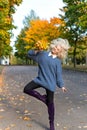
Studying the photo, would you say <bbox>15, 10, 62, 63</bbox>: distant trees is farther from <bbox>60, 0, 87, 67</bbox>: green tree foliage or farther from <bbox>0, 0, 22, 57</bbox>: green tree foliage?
<bbox>0, 0, 22, 57</bbox>: green tree foliage

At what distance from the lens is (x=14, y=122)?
10.0m

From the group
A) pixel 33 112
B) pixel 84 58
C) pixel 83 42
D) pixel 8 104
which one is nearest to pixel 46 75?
pixel 33 112

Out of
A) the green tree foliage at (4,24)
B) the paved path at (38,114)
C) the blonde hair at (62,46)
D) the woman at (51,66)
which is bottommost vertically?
the paved path at (38,114)

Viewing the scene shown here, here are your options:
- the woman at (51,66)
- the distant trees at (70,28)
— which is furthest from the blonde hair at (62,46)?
the distant trees at (70,28)

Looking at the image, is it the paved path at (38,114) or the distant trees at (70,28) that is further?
the distant trees at (70,28)

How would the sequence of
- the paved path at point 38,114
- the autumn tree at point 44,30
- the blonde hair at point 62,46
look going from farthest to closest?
the autumn tree at point 44,30, the paved path at point 38,114, the blonde hair at point 62,46

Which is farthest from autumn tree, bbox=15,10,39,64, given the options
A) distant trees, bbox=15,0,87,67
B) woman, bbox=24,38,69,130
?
woman, bbox=24,38,69,130

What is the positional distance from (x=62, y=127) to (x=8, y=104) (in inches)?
180

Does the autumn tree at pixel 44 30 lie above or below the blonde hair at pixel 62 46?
above

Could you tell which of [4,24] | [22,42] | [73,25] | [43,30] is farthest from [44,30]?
[4,24]

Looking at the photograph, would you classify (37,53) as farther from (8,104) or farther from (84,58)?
(84,58)

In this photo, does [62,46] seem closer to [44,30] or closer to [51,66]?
[51,66]

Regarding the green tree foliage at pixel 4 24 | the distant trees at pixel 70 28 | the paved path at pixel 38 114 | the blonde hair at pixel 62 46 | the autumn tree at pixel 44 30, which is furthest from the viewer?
the autumn tree at pixel 44 30

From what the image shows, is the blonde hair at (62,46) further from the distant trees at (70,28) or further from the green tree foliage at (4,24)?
the distant trees at (70,28)
